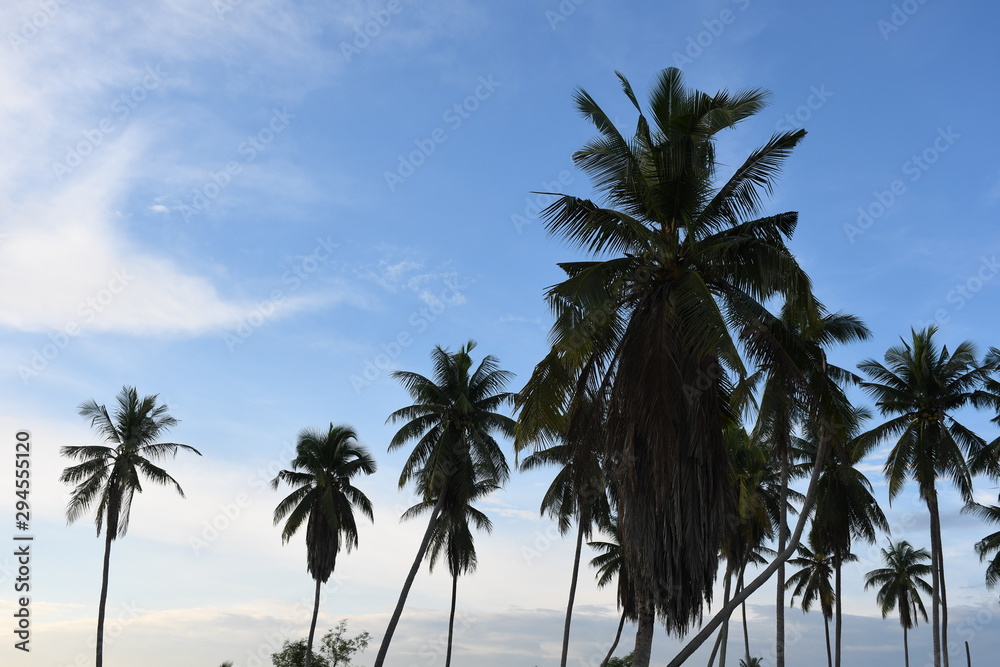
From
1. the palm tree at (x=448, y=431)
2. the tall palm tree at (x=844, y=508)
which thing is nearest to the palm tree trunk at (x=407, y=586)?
the palm tree at (x=448, y=431)

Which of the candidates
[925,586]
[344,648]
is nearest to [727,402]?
[344,648]

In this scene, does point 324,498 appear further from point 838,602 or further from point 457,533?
point 838,602

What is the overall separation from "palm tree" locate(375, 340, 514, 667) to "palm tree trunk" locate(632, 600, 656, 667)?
799 inches

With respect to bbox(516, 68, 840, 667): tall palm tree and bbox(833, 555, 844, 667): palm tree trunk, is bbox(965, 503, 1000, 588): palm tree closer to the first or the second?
bbox(833, 555, 844, 667): palm tree trunk

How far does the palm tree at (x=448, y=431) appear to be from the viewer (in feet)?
109

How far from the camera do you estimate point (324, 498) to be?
126 feet

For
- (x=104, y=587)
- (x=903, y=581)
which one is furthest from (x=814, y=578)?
(x=104, y=587)

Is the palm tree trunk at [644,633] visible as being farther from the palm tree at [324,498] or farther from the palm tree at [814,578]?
Result: the palm tree at [814,578]

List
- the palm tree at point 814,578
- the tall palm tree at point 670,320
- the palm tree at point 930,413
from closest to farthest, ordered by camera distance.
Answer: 1. the tall palm tree at point 670,320
2. the palm tree at point 930,413
3. the palm tree at point 814,578

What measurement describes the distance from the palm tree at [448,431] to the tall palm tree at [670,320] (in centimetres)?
1926

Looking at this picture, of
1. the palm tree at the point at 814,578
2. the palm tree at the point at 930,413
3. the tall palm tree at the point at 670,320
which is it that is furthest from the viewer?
the palm tree at the point at 814,578

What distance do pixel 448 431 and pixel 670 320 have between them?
21420 mm

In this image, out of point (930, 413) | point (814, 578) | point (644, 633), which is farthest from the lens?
point (814, 578)

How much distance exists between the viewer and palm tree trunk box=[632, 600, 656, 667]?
13.0m
